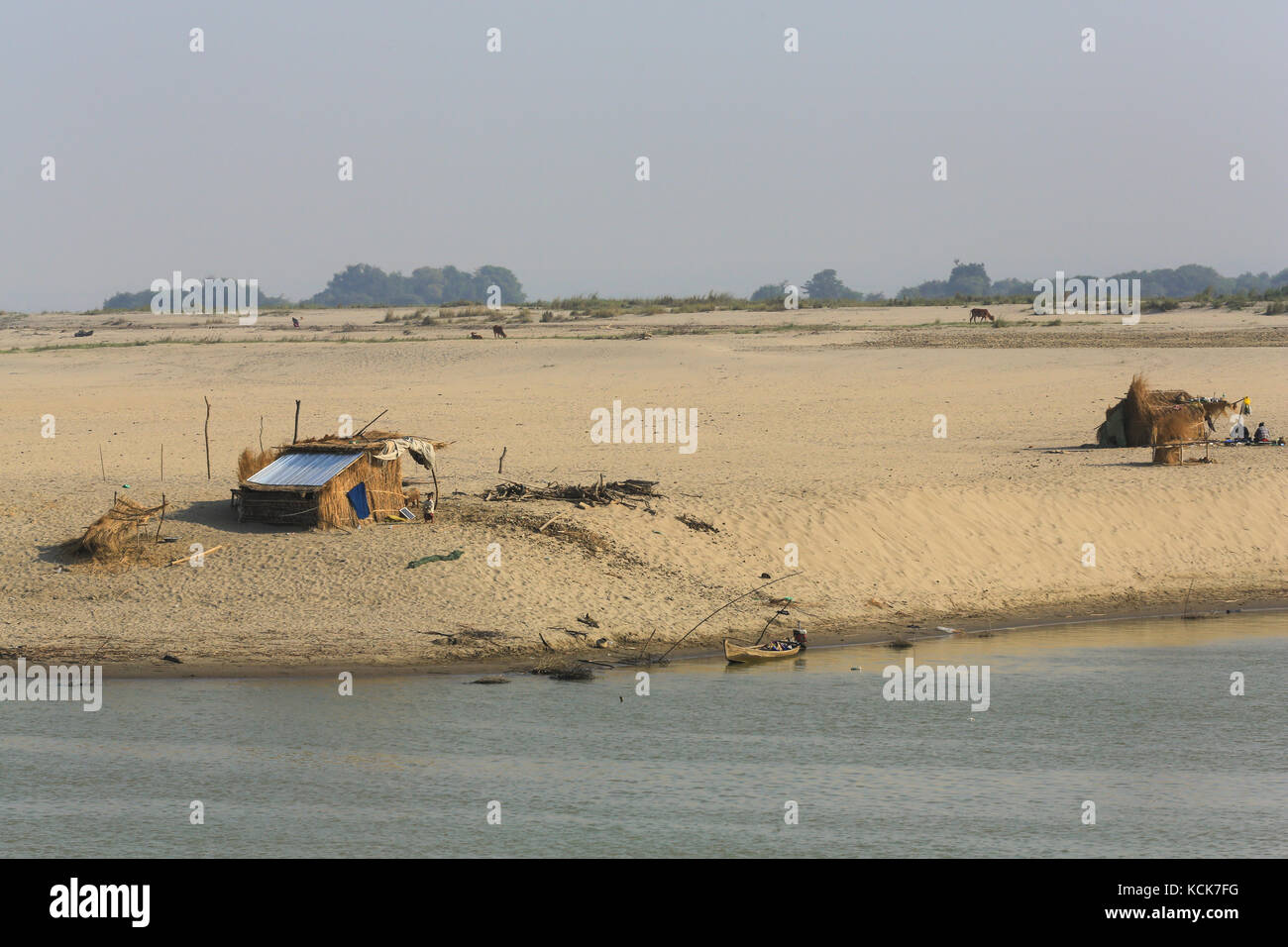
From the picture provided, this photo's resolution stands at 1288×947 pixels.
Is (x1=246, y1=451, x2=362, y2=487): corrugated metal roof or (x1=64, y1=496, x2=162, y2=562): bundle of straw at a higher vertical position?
(x1=246, y1=451, x2=362, y2=487): corrugated metal roof

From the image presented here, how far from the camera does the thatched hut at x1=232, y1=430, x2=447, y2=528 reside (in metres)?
19.0

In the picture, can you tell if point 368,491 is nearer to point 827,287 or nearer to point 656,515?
point 656,515

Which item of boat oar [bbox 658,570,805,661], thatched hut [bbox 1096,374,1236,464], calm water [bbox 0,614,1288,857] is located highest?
thatched hut [bbox 1096,374,1236,464]

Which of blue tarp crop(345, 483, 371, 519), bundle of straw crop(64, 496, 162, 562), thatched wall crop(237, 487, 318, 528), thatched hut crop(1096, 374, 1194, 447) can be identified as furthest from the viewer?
thatched hut crop(1096, 374, 1194, 447)

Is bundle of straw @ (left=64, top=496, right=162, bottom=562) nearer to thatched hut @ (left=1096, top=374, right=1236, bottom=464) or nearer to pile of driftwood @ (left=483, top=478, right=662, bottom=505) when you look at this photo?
pile of driftwood @ (left=483, top=478, right=662, bottom=505)

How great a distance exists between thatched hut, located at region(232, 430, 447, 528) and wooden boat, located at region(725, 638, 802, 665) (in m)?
5.42

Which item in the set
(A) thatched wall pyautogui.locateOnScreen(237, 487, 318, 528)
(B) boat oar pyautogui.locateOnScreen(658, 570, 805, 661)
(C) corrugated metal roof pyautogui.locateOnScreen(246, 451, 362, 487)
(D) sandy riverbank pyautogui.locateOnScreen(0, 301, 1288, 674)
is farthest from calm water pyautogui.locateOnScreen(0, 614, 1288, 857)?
(C) corrugated metal roof pyautogui.locateOnScreen(246, 451, 362, 487)

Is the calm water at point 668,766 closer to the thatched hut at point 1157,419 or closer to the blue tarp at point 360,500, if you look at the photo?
the blue tarp at point 360,500

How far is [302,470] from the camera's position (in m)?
19.3

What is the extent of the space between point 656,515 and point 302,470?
5.08 metres

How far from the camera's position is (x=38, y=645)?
16.3 metres

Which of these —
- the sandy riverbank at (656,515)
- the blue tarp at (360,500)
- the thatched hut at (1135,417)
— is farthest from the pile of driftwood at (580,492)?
the thatched hut at (1135,417)
